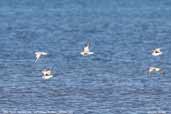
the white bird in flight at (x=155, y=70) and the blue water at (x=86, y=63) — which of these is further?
the white bird in flight at (x=155, y=70)

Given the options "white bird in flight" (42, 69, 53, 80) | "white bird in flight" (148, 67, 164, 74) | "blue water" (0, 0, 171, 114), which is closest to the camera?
"blue water" (0, 0, 171, 114)

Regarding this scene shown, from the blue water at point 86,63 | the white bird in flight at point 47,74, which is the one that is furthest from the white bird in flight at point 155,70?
the white bird in flight at point 47,74

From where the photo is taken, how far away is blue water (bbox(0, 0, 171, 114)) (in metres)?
38.1

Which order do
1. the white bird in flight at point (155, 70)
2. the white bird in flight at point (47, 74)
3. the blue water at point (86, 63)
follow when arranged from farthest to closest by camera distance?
the white bird in flight at point (155, 70) → the white bird in flight at point (47, 74) → the blue water at point (86, 63)

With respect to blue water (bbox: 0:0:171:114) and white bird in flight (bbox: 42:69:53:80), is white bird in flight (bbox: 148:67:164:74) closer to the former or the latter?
blue water (bbox: 0:0:171:114)

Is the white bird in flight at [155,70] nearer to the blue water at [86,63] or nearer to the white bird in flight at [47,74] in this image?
the blue water at [86,63]

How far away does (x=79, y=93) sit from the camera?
4044 cm

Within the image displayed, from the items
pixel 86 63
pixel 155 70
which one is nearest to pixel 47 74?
pixel 86 63

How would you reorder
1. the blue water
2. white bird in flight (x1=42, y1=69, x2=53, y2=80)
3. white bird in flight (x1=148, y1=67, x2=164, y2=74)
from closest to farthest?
the blue water → white bird in flight (x1=42, y1=69, x2=53, y2=80) → white bird in flight (x1=148, y1=67, x2=164, y2=74)

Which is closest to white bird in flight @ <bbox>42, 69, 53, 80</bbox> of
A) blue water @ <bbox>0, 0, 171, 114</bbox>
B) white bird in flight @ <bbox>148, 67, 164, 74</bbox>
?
blue water @ <bbox>0, 0, 171, 114</bbox>

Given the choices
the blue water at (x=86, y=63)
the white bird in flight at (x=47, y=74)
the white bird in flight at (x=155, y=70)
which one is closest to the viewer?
the blue water at (x=86, y=63)

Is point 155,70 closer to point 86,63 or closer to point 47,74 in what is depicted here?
point 86,63

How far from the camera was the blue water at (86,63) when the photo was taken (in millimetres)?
38062

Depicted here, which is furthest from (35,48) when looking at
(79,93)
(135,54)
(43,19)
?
(43,19)
